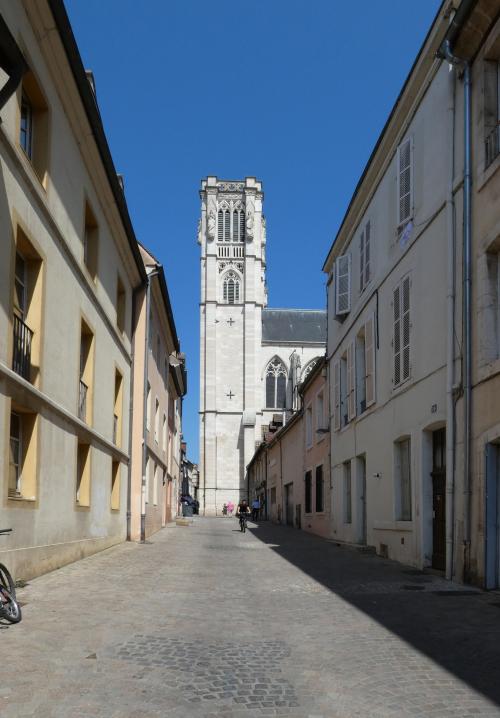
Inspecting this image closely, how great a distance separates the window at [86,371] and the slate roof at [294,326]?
65407 mm

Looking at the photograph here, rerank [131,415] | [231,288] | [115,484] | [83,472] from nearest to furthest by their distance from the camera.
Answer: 1. [83,472]
2. [115,484]
3. [131,415]
4. [231,288]

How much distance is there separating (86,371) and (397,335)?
20.2 feet

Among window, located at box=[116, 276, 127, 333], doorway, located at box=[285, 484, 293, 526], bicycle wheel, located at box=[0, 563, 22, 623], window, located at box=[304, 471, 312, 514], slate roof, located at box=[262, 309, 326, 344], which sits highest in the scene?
slate roof, located at box=[262, 309, 326, 344]

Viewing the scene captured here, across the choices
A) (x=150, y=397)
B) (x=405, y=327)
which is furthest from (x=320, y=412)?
(x=405, y=327)

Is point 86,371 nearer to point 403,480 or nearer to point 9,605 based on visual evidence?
point 403,480

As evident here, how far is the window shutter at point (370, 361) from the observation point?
A: 58.6 feet

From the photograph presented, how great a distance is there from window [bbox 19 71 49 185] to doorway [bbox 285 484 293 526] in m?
27.4

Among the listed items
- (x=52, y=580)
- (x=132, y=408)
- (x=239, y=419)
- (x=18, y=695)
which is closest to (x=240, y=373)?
(x=239, y=419)

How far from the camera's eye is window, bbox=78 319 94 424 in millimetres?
14398

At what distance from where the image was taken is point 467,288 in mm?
11172

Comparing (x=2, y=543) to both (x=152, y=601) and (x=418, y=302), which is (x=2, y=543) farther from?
(x=418, y=302)

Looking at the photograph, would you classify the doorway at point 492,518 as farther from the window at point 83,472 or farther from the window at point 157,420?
the window at point 157,420

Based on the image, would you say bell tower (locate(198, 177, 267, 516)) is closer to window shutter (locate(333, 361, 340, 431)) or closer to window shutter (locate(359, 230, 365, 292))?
window shutter (locate(333, 361, 340, 431))

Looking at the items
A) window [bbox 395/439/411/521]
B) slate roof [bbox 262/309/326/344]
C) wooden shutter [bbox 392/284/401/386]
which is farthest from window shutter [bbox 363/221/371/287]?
slate roof [bbox 262/309/326/344]
